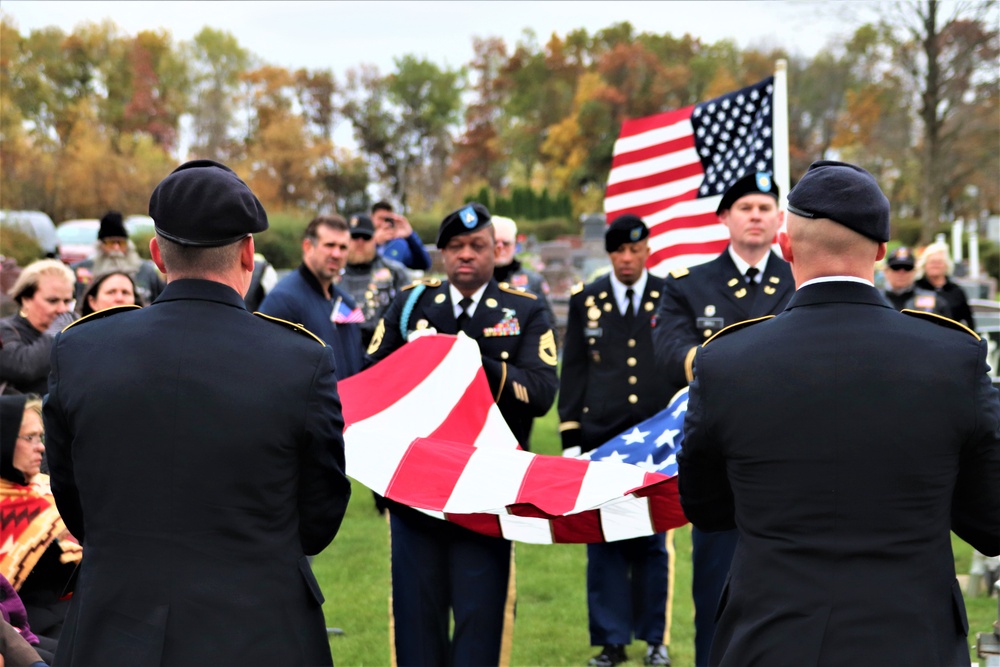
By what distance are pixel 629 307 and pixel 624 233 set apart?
0.40 m

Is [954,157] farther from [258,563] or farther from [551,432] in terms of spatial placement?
[258,563]

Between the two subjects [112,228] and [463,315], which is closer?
[463,315]

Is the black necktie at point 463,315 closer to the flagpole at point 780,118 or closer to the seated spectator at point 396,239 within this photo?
the flagpole at point 780,118

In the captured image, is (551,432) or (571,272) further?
(571,272)

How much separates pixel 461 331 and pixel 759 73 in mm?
60376

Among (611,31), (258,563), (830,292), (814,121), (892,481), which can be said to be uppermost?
(611,31)

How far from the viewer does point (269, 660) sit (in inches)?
104

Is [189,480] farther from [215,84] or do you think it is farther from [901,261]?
[215,84]

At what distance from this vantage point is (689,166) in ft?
26.8

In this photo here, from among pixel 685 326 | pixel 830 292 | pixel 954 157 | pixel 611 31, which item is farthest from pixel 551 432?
pixel 611 31

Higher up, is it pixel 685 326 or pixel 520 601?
pixel 685 326

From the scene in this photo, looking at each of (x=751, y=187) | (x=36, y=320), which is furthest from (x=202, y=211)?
(x=36, y=320)

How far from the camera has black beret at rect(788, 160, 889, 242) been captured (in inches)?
104

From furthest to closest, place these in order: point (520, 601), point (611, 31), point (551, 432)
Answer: point (611, 31) < point (551, 432) < point (520, 601)
